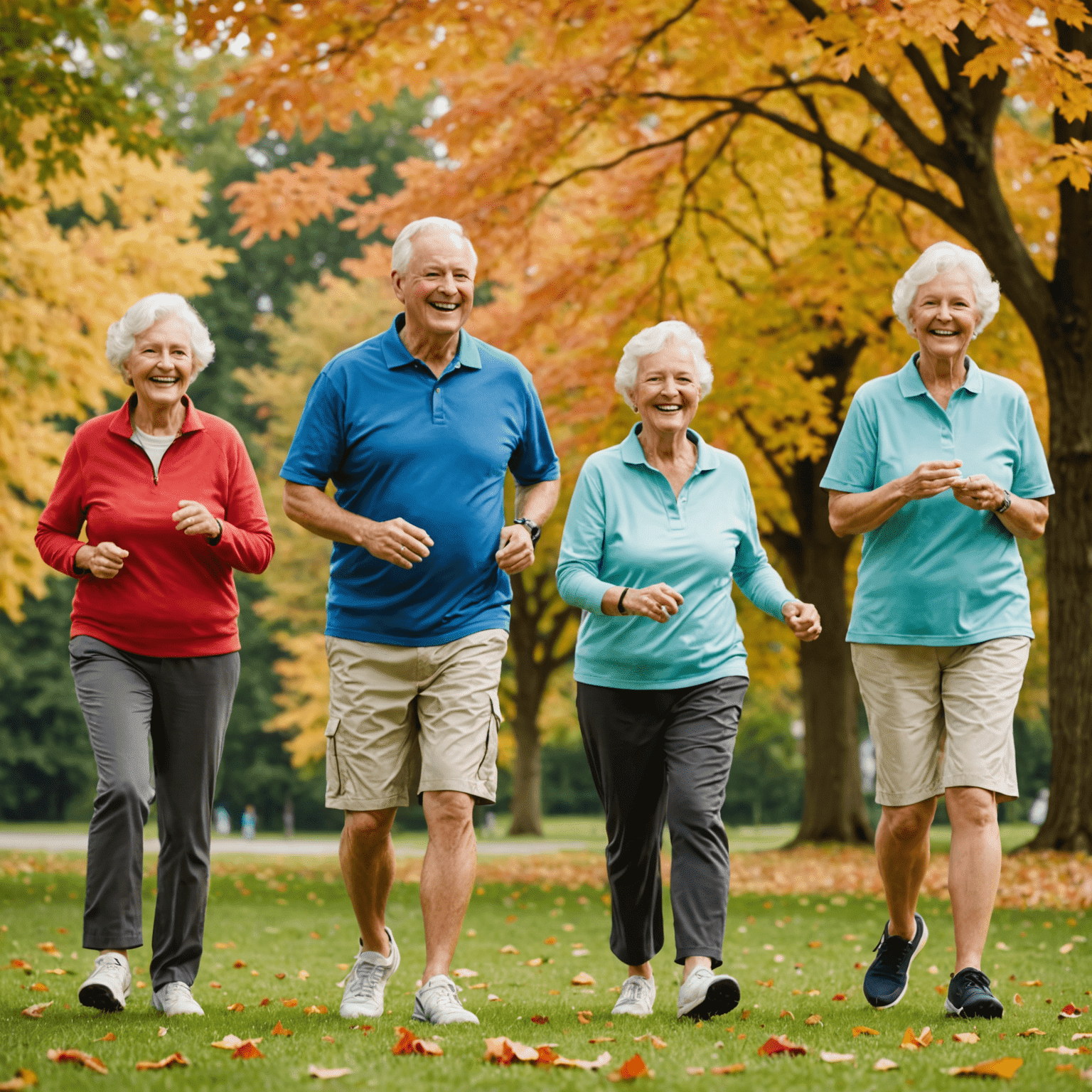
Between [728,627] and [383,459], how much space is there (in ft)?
4.22

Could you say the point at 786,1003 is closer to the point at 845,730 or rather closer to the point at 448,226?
the point at 448,226

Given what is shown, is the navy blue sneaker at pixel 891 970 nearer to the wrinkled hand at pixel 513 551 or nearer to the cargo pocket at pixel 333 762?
the wrinkled hand at pixel 513 551

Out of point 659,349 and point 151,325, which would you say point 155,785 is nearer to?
point 151,325

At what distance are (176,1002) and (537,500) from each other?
204 cm

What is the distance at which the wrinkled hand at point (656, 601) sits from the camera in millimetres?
4316

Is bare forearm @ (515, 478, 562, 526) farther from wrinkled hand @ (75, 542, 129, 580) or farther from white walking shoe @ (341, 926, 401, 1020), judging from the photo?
white walking shoe @ (341, 926, 401, 1020)

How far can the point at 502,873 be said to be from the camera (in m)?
14.3

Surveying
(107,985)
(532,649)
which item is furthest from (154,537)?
(532,649)

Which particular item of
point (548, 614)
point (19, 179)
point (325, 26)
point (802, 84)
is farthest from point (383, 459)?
point (548, 614)

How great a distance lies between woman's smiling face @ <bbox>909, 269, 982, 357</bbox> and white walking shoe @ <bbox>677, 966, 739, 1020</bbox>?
7.28 feet

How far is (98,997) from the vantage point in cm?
442

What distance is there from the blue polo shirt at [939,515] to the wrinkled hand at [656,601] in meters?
0.72

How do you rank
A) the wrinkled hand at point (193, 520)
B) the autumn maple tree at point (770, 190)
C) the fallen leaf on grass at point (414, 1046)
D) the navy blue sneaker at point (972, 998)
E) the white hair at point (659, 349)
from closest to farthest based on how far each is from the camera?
the fallen leaf on grass at point (414, 1046) < the navy blue sneaker at point (972, 998) < the wrinkled hand at point (193, 520) < the white hair at point (659, 349) < the autumn maple tree at point (770, 190)

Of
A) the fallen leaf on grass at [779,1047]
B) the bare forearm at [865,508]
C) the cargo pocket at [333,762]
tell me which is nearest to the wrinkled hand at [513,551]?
the cargo pocket at [333,762]
